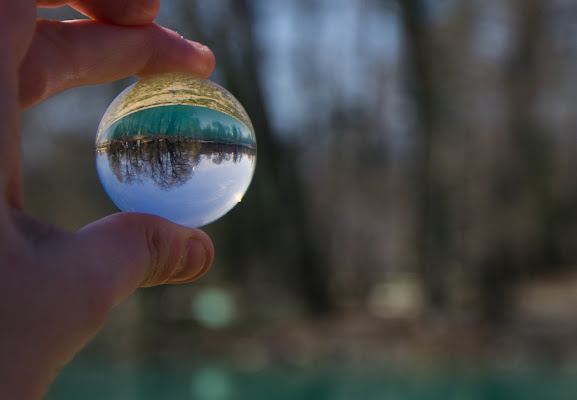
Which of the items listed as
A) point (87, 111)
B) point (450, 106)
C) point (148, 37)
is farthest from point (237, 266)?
point (148, 37)

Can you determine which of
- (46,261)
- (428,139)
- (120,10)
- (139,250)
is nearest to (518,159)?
(428,139)

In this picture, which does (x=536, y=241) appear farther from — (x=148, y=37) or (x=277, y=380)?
(x=148, y=37)

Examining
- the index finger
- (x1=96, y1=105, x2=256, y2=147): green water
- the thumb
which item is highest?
the index finger

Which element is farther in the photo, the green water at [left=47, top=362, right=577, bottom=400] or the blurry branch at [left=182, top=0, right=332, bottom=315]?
the blurry branch at [left=182, top=0, right=332, bottom=315]

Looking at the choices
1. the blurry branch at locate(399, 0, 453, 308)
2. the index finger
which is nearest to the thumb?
the index finger

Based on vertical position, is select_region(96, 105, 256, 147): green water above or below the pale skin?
above

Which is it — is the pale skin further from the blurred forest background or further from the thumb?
the blurred forest background

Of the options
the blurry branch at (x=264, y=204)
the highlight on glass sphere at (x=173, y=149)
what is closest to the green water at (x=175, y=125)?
the highlight on glass sphere at (x=173, y=149)

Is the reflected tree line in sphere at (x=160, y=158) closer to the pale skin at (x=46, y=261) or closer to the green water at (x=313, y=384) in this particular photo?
the pale skin at (x=46, y=261)
